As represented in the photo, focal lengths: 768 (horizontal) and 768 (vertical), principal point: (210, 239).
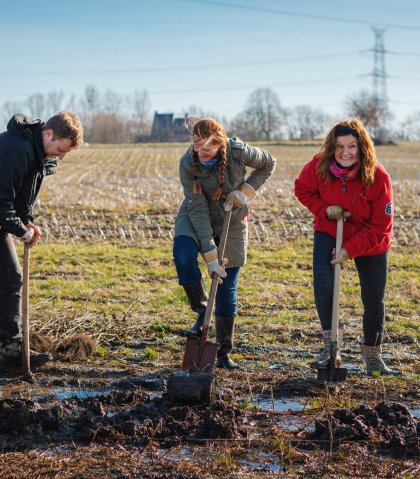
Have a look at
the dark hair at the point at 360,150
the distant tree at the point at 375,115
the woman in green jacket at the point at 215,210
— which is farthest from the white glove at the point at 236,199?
the distant tree at the point at 375,115

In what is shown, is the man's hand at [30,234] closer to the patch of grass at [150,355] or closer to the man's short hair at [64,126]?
the man's short hair at [64,126]

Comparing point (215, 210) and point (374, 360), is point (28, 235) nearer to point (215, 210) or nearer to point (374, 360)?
point (215, 210)

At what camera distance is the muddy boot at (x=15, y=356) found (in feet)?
20.0

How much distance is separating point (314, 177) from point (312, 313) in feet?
8.24

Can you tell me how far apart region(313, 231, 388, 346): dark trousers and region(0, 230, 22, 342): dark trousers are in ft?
7.82

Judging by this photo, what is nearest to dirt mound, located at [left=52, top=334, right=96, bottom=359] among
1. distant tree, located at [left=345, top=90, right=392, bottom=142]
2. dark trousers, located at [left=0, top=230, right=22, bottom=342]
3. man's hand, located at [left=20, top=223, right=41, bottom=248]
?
dark trousers, located at [left=0, top=230, right=22, bottom=342]

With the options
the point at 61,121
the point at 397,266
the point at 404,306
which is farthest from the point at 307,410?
the point at 397,266

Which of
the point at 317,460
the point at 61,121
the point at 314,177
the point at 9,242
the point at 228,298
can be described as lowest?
the point at 317,460

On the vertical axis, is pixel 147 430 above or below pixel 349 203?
below

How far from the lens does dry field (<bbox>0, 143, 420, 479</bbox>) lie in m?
4.21

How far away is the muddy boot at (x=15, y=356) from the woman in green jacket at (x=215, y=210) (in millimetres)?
1200

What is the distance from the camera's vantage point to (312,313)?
8.05 m

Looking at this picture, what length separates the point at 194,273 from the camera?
6074 millimetres

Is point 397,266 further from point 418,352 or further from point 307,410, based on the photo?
point 307,410
